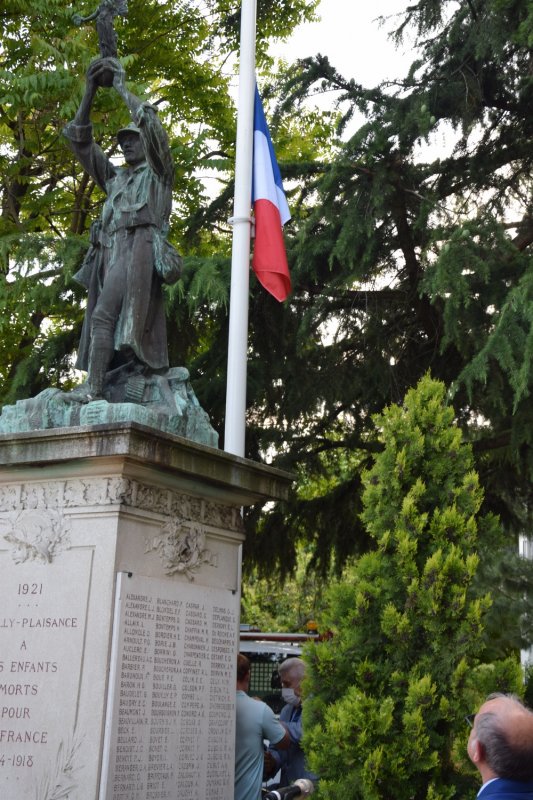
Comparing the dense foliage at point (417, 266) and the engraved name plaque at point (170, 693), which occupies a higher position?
the dense foliage at point (417, 266)

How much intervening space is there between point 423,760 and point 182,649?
5.09ft

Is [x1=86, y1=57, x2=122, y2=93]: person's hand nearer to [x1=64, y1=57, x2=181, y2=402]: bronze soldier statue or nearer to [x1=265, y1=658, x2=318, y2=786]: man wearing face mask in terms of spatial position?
[x1=64, y1=57, x2=181, y2=402]: bronze soldier statue

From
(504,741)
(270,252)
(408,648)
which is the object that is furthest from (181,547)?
(270,252)

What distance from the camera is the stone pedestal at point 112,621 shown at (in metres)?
5.06

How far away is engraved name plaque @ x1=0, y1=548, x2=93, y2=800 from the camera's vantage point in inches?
198

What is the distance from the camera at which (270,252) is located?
9266 mm

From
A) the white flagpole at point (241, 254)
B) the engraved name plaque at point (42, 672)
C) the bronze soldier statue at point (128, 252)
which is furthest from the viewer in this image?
the white flagpole at point (241, 254)

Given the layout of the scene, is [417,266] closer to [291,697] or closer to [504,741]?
[291,697]

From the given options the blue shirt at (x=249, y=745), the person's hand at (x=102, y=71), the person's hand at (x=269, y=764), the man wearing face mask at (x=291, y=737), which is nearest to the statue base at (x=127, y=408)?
the blue shirt at (x=249, y=745)

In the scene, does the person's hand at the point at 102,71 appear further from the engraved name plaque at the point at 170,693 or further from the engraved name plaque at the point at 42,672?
the engraved name plaque at the point at 170,693

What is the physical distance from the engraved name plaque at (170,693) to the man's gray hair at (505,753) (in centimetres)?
252

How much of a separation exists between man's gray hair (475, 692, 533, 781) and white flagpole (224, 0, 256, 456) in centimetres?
496

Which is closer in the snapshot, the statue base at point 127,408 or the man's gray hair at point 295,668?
the statue base at point 127,408

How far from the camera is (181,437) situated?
5.46 meters
